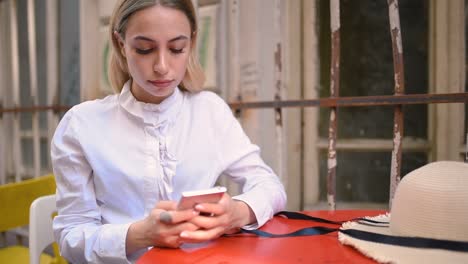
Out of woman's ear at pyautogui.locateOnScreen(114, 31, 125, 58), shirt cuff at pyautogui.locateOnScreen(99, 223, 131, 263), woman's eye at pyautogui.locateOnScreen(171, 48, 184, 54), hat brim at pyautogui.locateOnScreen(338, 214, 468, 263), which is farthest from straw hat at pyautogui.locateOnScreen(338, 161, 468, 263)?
woman's ear at pyautogui.locateOnScreen(114, 31, 125, 58)

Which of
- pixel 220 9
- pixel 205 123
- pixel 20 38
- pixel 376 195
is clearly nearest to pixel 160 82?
pixel 205 123

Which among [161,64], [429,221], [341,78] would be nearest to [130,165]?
A: [161,64]

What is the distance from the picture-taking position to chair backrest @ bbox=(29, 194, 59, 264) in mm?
1363

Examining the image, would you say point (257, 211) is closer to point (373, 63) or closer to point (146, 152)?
point (146, 152)

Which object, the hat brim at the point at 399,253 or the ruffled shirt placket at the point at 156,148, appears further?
the ruffled shirt placket at the point at 156,148

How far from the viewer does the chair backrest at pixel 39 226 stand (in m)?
1.36

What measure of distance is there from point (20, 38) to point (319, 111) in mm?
2565

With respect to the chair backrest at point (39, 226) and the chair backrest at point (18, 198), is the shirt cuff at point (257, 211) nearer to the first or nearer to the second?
the chair backrest at point (39, 226)

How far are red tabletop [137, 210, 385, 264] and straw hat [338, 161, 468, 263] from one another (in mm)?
54

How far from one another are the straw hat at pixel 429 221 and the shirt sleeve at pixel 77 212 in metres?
0.56

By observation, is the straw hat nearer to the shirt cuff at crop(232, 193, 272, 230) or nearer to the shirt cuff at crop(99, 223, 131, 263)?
the shirt cuff at crop(232, 193, 272, 230)

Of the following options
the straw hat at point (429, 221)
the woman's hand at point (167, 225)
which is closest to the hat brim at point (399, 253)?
the straw hat at point (429, 221)

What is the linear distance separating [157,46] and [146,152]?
297 millimetres

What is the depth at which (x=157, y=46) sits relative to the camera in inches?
41.4
